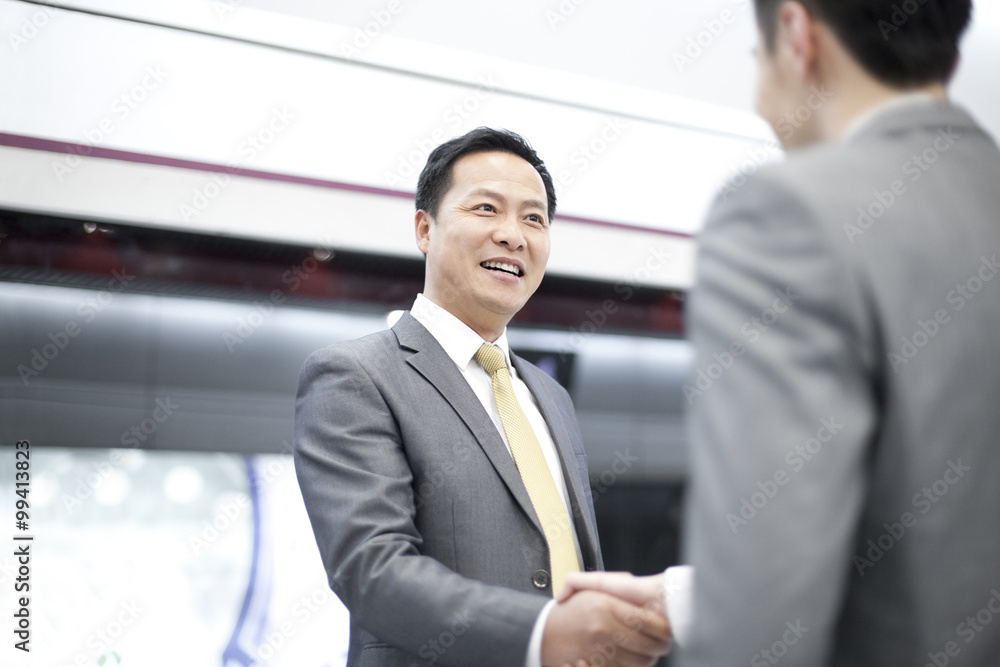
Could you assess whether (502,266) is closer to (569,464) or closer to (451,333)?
(451,333)

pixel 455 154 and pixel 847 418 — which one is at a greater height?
pixel 455 154

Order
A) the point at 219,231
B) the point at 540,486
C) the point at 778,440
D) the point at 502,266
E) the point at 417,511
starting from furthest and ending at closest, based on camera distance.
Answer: the point at 219,231, the point at 502,266, the point at 540,486, the point at 417,511, the point at 778,440

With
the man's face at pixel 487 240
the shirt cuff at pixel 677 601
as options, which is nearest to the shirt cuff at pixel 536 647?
the shirt cuff at pixel 677 601

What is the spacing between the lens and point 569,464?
5.83 feet

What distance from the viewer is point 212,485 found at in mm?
3469

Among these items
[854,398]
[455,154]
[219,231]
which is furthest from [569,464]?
[219,231]

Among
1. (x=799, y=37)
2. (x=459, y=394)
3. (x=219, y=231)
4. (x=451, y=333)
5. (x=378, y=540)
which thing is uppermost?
(x=799, y=37)

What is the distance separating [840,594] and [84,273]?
346 centimetres

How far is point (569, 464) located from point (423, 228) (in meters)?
0.72

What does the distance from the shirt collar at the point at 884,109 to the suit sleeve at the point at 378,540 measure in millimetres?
838

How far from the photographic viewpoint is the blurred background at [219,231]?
326 cm

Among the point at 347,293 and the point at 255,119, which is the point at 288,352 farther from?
the point at 255,119

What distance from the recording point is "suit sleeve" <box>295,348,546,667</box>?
1271 mm

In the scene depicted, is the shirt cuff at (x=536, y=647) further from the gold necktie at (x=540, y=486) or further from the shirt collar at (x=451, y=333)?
the shirt collar at (x=451, y=333)
